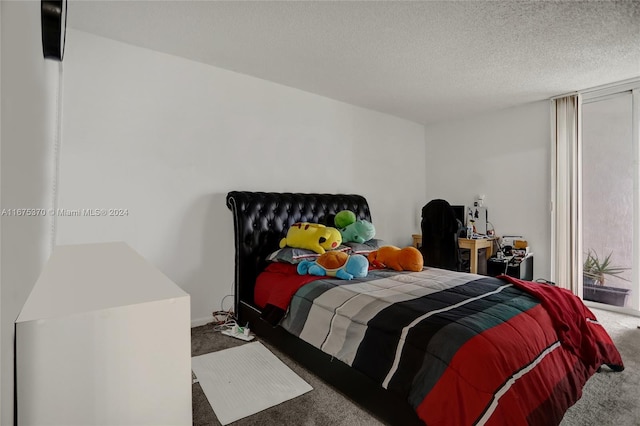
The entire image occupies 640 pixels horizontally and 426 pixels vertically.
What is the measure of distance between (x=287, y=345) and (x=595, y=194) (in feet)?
12.5

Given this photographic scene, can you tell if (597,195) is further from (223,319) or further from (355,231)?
(223,319)

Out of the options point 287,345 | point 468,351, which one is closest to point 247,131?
point 287,345

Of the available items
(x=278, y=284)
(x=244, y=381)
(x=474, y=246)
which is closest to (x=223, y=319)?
(x=278, y=284)

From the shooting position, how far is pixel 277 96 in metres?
3.33

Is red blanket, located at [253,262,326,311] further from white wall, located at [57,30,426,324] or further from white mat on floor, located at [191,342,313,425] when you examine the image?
white wall, located at [57,30,426,324]

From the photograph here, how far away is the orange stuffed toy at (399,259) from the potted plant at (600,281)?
8.22ft

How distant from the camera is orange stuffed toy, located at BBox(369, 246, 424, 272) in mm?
2599

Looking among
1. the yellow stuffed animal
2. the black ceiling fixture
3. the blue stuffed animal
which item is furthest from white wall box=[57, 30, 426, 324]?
the black ceiling fixture

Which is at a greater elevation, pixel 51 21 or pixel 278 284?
pixel 51 21

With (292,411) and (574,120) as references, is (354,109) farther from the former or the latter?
(292,411)

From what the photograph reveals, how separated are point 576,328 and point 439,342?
1.08 m

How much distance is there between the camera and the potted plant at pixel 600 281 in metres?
3.47

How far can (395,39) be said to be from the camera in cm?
243

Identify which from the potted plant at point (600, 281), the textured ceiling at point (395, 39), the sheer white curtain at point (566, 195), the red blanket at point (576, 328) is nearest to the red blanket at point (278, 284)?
the red blanket at point (576, 328)
